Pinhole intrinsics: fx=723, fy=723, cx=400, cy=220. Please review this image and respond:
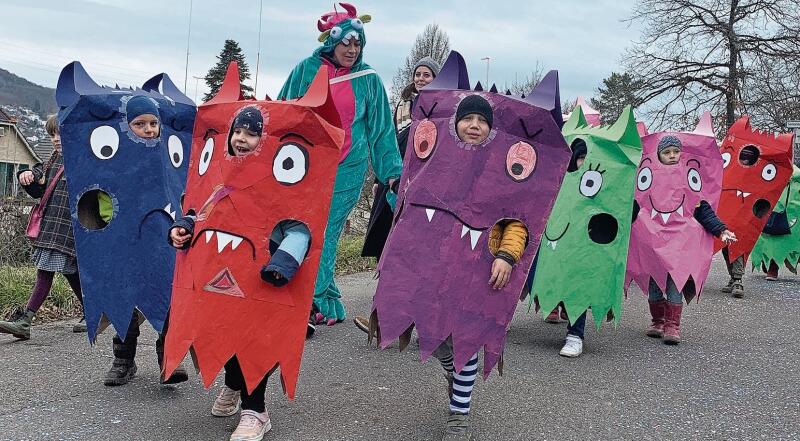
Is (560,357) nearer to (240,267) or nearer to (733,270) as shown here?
(240,267)

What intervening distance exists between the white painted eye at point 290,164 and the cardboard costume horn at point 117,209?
97 cm

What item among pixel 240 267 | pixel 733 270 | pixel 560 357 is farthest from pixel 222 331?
pixel 733 270

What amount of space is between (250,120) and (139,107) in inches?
39.5

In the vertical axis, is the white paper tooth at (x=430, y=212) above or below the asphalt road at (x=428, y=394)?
above

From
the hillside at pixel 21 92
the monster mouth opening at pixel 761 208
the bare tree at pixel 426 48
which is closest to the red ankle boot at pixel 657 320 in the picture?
the monster mouth opening at pixel 761 208

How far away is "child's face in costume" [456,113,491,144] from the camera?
3.26 meters

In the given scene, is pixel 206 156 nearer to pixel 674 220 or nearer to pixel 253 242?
pixel 253 242

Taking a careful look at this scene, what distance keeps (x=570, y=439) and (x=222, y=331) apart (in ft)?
5.77

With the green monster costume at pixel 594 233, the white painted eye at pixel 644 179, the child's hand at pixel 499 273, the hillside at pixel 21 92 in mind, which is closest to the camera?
the child's hand at pixel 499 273

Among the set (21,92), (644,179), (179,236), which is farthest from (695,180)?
(21,92)

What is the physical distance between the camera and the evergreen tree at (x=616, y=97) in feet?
62.5

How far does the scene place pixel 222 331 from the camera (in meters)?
3.02

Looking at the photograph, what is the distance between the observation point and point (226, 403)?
3.57 meters

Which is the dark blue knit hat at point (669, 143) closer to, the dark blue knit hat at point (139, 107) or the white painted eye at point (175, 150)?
the white painted eye at point (175, 150)
